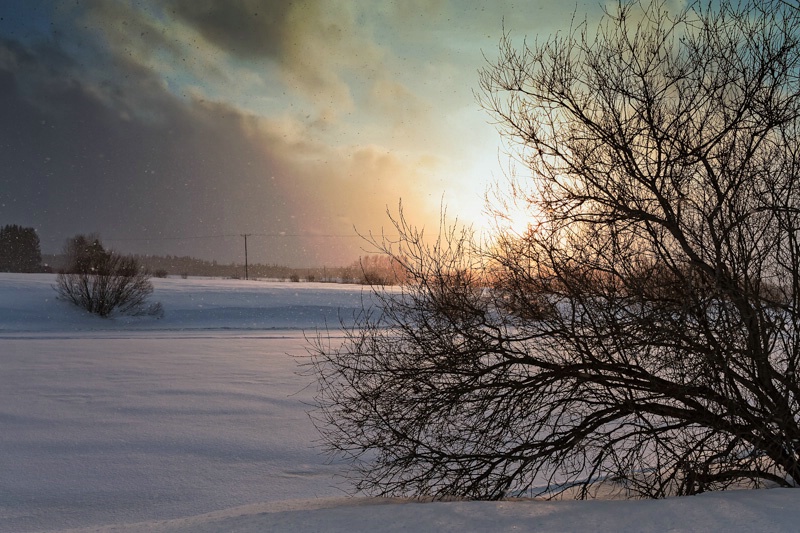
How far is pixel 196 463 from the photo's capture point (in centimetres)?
647

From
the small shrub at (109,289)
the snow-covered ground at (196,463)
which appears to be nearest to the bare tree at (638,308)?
the snow-covered ground at (196,463)

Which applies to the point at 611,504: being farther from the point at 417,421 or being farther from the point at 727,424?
the point at 417,421

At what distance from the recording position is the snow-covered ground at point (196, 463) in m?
3.59

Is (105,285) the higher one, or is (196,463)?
(105,285)

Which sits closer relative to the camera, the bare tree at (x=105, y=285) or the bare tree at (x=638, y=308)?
the bare tree at (x=638, y=308)

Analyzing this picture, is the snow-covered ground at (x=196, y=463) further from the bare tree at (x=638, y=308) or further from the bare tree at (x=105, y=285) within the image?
the bare tree at (x=105, y=285)

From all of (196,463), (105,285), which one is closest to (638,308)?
(196,463)

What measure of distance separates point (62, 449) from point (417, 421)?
4.58 meters

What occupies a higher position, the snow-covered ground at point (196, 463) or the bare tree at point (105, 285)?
the bare tree at point (105, 285)

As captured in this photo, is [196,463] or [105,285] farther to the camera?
[105,285]

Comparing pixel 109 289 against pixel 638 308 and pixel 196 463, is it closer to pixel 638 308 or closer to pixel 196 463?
pixel 196 463

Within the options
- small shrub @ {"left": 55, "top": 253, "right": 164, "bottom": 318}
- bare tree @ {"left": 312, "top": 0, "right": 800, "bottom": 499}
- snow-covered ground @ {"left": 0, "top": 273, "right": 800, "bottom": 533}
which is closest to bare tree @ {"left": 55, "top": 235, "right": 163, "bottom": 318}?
small shrub @ {"left": 55, "top": 253, "right": 164, "bottom": 318}

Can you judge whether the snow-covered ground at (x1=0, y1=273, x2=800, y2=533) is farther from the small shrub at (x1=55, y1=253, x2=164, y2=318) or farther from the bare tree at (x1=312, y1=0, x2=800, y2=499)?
the small shrub at (x1=55, y1=253, x2=164, y2=318)

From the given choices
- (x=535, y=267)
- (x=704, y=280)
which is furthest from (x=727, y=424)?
(x=535, y=267)
